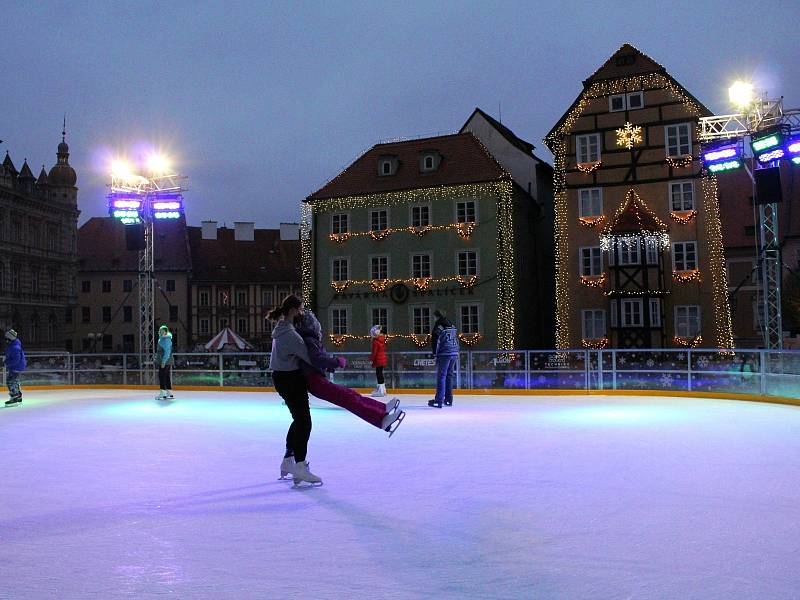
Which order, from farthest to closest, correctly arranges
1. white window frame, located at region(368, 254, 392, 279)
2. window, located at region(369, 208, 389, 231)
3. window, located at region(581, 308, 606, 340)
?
window, located at region(369, 208, 389, 231)
white window frame, located at region(368, 254, 392, 279)
window, located at region(581, 308, 606, 340)

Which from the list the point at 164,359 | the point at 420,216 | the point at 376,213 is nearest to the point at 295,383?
the point at 164,359

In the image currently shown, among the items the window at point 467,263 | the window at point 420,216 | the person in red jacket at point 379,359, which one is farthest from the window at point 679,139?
the person in red jacket at point 379,359

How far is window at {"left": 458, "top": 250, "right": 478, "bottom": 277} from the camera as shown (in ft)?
115

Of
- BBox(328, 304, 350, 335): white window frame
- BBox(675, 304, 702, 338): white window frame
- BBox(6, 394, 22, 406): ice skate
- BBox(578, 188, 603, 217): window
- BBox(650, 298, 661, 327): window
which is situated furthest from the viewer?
BBox(328, 304, 350, 335): white window frame

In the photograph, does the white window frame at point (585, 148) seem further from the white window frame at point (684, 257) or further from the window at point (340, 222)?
the window at point (340, 222)

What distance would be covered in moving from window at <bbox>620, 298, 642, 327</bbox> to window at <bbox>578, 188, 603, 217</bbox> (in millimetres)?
4058

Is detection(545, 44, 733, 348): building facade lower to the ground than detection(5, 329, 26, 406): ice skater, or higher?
higher

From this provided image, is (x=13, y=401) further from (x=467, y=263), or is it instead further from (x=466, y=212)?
(x=466, y=212)

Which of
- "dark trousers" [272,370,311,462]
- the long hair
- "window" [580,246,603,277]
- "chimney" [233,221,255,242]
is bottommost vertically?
"dark trousers" [272,370,311,462]

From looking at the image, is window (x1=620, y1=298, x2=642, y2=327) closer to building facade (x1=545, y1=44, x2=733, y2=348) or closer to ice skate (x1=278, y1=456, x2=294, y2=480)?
building facade (x1=545, y1=44, x2=733, y2=348)

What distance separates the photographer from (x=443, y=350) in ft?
50.8

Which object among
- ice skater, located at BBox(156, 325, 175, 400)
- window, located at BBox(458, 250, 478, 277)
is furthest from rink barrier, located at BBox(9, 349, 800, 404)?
window, located at BBox(458, 250, 478, 277)

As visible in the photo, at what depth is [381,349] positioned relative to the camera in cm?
1883

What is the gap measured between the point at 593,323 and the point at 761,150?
47.4ft
